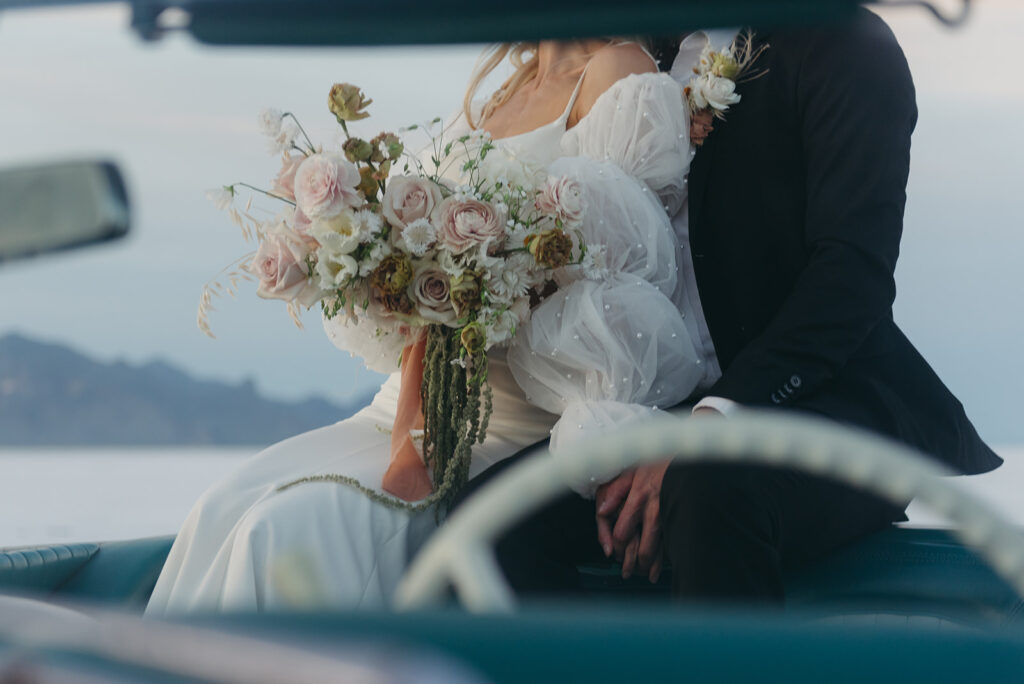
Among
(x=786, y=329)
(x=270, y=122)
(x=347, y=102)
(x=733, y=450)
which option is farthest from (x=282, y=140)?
(x=733, y=450)

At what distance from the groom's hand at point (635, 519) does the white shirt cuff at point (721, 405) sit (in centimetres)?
12

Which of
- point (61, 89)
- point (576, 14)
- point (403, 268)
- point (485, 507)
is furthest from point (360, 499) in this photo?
point (576, 14)

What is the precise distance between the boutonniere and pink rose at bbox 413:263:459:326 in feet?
1.81

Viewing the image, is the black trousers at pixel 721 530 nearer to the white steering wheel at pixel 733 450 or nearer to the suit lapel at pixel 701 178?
the suit lapel at pixel 701 178

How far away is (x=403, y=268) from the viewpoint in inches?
59.1

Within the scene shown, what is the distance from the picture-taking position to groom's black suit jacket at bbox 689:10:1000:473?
5.04ft

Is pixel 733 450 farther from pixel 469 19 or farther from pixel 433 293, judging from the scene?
pixel 433 293

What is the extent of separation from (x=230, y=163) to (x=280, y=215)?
145 mm

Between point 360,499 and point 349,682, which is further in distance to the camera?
point 360,499

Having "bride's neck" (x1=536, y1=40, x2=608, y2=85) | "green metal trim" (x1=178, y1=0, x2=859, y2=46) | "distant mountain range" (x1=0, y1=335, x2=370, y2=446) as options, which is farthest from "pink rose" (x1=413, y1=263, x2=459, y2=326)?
"distant mountain range" (x1=0, y1=335, x2=370, y2=446)

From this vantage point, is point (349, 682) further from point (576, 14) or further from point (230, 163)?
point (230, 163)

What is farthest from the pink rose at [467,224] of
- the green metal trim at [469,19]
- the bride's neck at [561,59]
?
the green metal trim at [469,19]

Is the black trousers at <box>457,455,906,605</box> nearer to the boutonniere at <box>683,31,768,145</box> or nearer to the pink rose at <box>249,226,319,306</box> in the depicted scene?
the pink rose at <box>249,226,319,306</box>

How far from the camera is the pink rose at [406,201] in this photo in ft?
5.01
